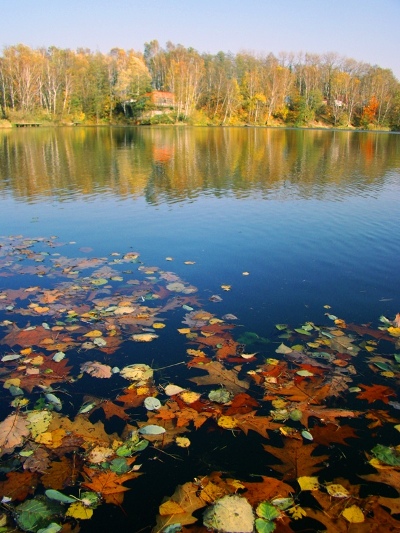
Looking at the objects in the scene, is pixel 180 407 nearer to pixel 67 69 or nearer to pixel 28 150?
pixel 28 150

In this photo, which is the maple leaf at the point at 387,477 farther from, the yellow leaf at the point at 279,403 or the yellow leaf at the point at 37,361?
the yellow leaf at the point at 37,361

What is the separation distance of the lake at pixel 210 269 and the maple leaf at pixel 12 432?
0.21m

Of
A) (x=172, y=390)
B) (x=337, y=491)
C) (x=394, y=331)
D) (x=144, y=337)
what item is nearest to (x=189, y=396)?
(x=172, y=390)

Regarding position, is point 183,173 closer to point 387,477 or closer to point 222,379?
point 222,379

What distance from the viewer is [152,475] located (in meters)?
3.23

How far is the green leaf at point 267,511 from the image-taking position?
9.27ft

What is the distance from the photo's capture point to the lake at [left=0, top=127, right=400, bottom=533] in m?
3.67

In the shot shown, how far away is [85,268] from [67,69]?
3199 inches

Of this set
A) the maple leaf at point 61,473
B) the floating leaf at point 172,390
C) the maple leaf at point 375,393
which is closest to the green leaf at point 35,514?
the maple leaf at point 61,473

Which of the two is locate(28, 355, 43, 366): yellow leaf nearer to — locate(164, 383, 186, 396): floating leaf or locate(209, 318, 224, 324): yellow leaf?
locate(164, 383, 186, 396): floating leaf

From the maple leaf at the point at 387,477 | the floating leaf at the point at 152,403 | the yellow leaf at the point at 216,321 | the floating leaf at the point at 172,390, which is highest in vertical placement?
the yellow leaf at the point at 216,321

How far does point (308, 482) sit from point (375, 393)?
157cm

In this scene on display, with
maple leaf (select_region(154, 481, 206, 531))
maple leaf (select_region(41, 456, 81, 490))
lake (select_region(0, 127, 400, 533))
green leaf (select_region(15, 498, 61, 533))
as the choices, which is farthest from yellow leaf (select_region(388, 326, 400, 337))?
green leaf (select_region(15, 498, 61, 533))

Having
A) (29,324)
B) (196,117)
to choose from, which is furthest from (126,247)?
(196,117)
